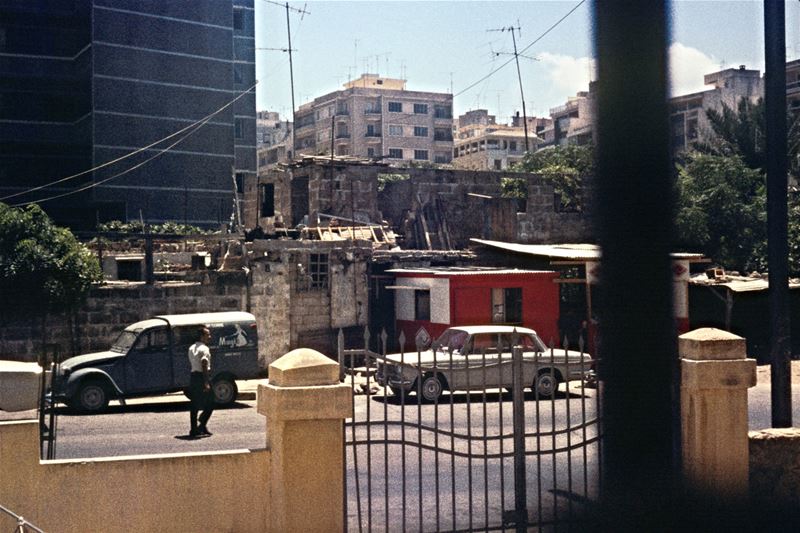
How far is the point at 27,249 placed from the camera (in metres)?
18.1

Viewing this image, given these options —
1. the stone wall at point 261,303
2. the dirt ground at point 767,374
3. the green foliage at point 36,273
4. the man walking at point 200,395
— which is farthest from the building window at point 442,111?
the man walking at point 200,395

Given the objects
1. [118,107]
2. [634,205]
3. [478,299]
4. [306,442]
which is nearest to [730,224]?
[478,299]

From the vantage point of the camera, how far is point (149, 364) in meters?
15.8

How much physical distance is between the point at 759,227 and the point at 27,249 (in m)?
17.9

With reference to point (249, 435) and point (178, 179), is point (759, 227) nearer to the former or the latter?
point (249, 435)

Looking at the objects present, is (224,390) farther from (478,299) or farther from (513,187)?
(513,187)

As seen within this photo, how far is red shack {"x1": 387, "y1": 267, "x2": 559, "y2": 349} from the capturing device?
20.5m

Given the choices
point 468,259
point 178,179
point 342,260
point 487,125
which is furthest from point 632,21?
point 487,125

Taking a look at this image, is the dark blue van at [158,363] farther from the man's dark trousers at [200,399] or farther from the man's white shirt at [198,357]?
the man's dark trousers at [200,399]

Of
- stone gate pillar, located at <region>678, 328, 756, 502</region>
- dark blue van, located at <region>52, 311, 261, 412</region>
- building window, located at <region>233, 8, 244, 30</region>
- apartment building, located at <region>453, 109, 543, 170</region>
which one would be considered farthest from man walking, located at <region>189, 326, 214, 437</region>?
apartment building, located at <region>453, 109, 543, 170</region>

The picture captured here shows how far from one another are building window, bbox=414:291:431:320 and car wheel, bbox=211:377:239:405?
612cm

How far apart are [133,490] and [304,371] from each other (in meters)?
1.26

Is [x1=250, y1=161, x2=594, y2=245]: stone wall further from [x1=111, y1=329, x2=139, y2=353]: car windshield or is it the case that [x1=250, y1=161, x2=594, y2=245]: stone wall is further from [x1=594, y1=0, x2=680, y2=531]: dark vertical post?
[x1=594, y1=0, x2=680, y2=531]: dark vertical post

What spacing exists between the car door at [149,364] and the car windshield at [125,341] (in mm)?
152
